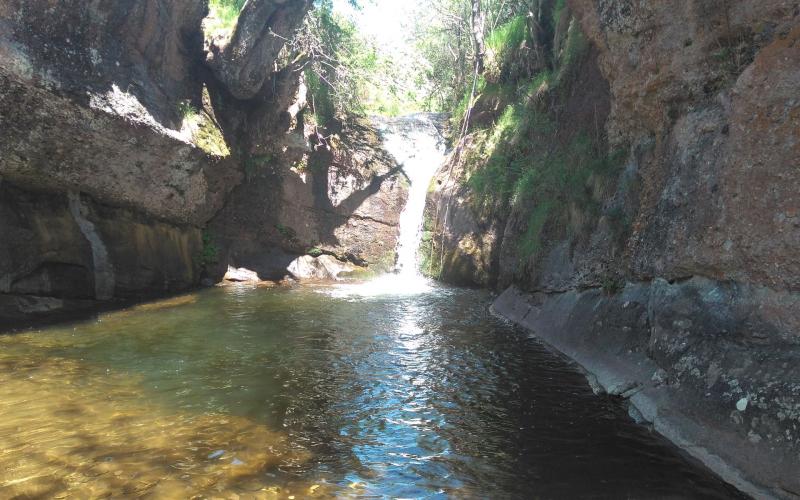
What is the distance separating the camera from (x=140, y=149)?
9.29 m

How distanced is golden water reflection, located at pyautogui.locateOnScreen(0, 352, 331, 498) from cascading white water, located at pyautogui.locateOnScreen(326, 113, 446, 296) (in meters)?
9.30

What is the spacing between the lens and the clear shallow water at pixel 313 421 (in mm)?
3236

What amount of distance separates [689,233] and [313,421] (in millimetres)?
3605

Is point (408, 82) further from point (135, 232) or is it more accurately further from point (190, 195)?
point (135, 232)

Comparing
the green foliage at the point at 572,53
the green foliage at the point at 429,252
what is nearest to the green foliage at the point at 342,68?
the green foliage at the point at 429,252

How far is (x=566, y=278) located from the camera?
285 inches

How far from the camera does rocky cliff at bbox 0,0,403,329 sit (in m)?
7.78

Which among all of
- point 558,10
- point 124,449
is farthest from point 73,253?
point 558,10

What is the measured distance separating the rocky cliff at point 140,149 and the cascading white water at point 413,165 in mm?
3022

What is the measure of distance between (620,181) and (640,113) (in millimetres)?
881

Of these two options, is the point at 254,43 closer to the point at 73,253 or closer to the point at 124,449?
the point at 73,253

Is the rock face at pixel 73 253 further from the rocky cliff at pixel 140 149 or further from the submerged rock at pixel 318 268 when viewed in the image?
the submerged rock at pixel 318 268

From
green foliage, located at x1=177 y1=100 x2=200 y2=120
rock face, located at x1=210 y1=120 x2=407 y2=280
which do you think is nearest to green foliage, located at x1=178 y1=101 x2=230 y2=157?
green foliage, located at x1=177 y1=100 x2=200 y2=120

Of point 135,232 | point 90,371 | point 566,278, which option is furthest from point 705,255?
point 135,232
